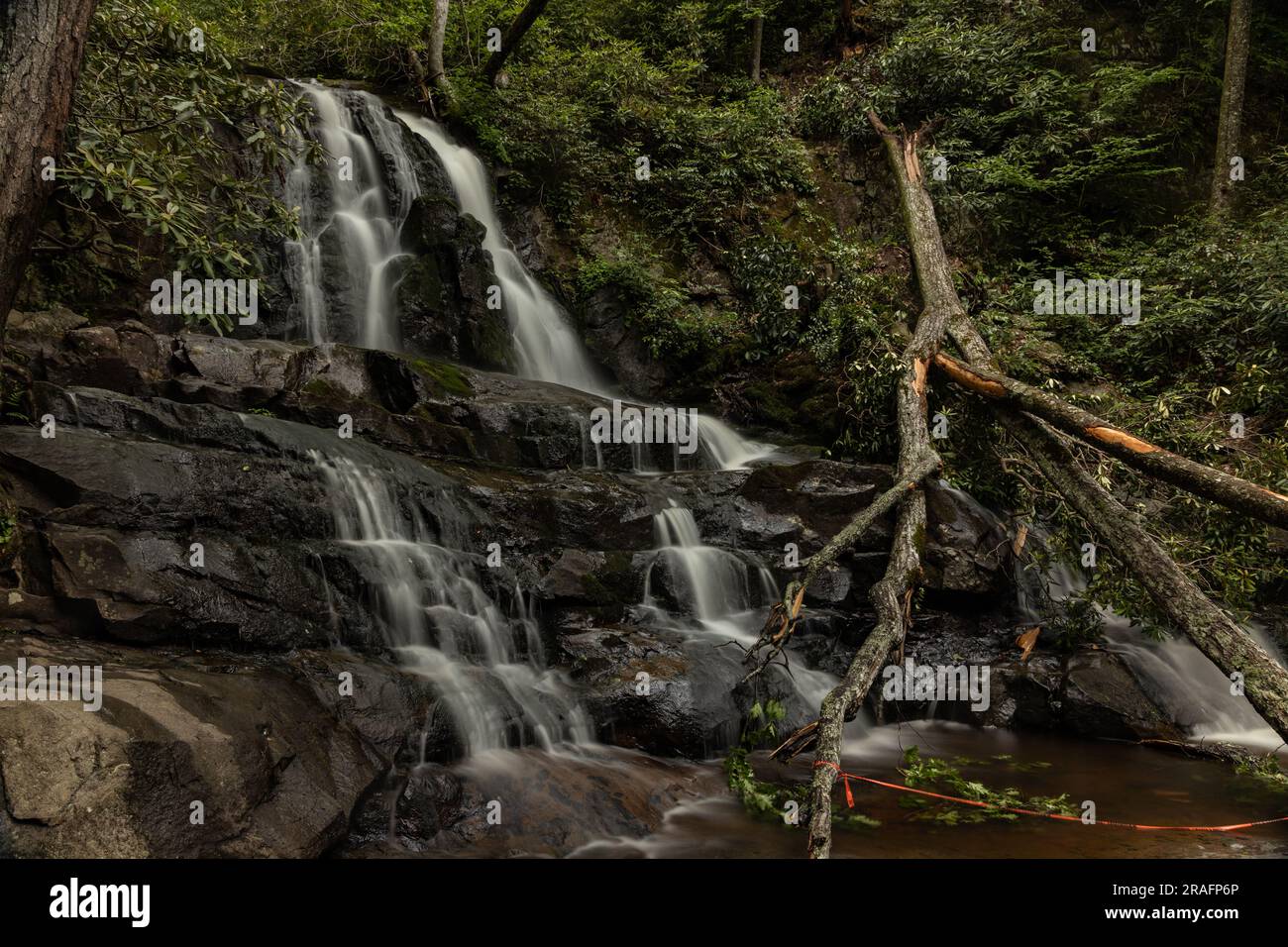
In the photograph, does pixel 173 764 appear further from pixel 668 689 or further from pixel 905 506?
pixel 905 506

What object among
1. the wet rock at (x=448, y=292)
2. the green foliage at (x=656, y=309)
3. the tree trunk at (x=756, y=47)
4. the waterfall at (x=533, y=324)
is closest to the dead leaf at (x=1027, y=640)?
the waterfall at (x=533, y=324)

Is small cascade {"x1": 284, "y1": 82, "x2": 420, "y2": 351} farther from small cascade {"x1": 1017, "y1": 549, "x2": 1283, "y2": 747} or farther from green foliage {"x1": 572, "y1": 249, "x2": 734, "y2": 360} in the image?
small cascade {"x1": 1017, "y1": 549, "x2": 1283, "y2": 747}

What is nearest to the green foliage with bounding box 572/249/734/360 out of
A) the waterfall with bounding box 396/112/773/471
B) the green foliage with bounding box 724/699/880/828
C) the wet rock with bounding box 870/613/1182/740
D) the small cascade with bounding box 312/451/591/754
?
the waterfall with bounding box 396/112/773/471

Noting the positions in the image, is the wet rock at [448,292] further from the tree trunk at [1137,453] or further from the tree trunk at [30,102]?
the tree trunk at [30,102]

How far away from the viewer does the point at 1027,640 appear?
8078 millimetres

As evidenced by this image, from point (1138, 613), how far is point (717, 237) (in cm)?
1077

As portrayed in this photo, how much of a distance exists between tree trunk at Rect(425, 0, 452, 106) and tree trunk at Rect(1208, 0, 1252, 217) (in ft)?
47.2

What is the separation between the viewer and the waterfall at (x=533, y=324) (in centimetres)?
1166

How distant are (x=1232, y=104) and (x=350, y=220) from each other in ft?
50.1

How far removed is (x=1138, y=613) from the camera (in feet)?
23.0

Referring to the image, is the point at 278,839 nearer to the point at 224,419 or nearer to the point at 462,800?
the point at 462,800

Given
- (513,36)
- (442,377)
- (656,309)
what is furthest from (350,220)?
(513,36)

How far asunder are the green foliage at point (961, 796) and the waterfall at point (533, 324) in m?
5.87

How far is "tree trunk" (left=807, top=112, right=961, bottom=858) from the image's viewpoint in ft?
14.5
